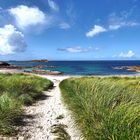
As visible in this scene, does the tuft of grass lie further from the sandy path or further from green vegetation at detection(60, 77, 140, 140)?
green vegetation at detection(60, 77, 140, 140)

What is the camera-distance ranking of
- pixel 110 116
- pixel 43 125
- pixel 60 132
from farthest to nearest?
pixel 43 125 < pixel 60 132 < pixel 110 116

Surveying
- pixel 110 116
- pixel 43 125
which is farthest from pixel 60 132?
pixel 110 116

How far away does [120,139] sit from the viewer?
5551mm

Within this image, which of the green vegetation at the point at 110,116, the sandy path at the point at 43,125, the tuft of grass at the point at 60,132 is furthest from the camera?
the sandy path at the point at 43,125

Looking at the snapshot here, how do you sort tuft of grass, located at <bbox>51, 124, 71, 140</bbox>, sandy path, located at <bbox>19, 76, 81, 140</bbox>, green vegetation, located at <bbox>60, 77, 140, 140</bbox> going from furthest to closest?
sandy path, located at <bbox>19, 76, 81, 140</bbox>
tuft of grass, located at <bbox>51, 124, 71, 140</bbox>
green vegetation, located at <bbox>60, 77, 140, 140</bbox>

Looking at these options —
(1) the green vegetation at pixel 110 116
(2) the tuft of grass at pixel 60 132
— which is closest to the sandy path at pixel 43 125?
(2) the tuft of grass at pixel 60 132

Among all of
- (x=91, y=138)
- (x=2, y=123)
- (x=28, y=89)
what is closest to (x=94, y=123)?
(x=91, y=138)

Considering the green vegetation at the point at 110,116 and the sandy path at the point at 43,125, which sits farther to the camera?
the sandy path at the point at 43,125

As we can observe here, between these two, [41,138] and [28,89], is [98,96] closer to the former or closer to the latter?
[41,138]

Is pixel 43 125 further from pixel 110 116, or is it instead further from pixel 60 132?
pixel 110 116

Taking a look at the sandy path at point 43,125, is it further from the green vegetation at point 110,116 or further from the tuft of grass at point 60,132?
the green vegetation at point 110,116

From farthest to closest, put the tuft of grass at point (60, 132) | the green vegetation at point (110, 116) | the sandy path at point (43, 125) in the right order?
the sandy path at point (43, 125) → the tuft of grass at point (60, 132) → the green vegetation at point (110, 116)

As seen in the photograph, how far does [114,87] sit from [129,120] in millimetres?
3331

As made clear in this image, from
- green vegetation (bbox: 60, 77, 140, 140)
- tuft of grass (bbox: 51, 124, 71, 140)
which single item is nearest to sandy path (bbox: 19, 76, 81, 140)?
tuft of grass (bbox: 51, 124, 71, 140)
